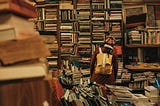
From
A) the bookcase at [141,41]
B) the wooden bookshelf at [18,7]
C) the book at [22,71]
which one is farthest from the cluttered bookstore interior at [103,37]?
the book at [22,71]

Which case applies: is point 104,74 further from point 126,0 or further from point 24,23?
point 24,23

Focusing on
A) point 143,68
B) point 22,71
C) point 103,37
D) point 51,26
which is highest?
point 51,26

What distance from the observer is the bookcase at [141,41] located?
16.8ft

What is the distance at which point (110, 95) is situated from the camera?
3.31 meters

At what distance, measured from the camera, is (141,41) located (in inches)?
203

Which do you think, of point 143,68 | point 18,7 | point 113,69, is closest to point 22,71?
point 18,7

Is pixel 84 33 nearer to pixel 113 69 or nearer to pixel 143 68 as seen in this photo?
pixel 113 69

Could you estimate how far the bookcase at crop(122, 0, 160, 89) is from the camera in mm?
5125

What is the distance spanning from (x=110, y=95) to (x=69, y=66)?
6.12 feet

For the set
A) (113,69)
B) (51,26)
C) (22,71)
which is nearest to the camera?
(22,71)

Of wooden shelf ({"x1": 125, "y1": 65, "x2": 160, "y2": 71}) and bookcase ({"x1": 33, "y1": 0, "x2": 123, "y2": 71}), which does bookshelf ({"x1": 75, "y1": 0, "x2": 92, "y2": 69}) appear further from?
wooden shelf ({"x1": 125, "y1": 65, "x2": 160, "y2": 71})

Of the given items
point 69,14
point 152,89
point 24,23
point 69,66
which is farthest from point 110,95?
point 24,23

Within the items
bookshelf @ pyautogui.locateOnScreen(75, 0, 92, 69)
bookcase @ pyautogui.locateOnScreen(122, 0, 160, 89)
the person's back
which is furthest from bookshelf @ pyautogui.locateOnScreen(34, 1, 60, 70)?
bookcase @ pyautogui.locateOnScreen(122, 0, 160, 89)

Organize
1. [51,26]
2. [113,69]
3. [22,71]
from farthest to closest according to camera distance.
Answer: [51,26]
[113,69]
[22,71]
